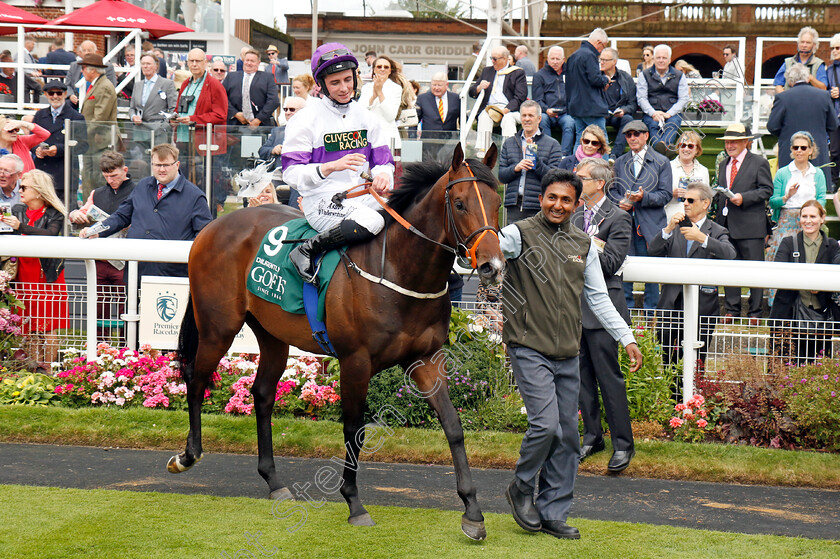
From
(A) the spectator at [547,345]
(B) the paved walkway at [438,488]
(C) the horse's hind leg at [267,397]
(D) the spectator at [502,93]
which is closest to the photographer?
(A) the spectator at [547,345]

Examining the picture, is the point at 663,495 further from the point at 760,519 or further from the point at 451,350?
the point at 451,350

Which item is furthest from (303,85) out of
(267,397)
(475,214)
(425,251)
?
(475,214)

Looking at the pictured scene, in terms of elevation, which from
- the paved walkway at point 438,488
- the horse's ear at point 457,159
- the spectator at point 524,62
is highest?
the spectator at point 524,62

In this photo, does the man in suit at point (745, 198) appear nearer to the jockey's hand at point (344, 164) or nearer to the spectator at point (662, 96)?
the spectator at point (662, 96)

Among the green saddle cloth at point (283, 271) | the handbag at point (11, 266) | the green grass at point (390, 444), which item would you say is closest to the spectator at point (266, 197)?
the handbag at point (11, 266)

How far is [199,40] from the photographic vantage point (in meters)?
22.2

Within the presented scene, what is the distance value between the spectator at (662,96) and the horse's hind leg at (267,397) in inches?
250

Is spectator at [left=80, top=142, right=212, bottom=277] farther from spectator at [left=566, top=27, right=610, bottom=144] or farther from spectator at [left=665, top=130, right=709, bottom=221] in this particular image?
spectator at [left=566, top=27, right=610, bottom=144]

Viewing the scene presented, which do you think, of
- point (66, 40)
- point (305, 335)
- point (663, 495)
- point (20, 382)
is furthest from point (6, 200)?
point (66, 40)

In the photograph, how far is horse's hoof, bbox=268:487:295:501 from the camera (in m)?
5.52

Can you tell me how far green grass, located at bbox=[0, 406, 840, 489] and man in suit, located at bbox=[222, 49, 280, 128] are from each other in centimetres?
645

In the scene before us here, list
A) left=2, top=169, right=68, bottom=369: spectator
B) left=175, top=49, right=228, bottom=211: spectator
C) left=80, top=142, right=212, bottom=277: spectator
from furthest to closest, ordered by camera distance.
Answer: left=175, top=49, right=228, bottom=211: spectator < left=80, top=142, right=212, bottom=277: spectator < left=2, top=169, right=68, bottom=369: spectator

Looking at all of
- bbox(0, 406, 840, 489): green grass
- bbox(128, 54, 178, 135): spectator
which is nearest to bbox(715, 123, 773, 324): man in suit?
bbox(0, 406, 840, 489): green grass

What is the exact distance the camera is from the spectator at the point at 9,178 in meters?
8.52
